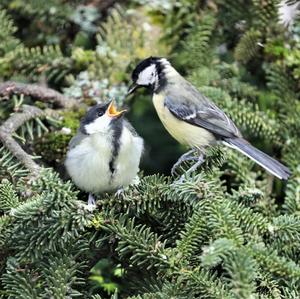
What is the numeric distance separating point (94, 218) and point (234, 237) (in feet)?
1.92

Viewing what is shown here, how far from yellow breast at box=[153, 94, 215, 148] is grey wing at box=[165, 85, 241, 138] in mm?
22

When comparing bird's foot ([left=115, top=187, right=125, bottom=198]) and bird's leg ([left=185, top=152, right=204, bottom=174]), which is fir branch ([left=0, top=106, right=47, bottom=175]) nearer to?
bird's foot ([left=115, top=187, right=125, bottom=198])

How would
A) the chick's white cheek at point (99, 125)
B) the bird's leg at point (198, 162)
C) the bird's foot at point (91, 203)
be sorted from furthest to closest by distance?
1. the chick's white cheek at point (99, 125)
2. the bird's leg at point (198, 162)
3. the bird's foot at point (91, 203)

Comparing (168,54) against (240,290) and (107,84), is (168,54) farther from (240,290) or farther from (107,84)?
(240,290)

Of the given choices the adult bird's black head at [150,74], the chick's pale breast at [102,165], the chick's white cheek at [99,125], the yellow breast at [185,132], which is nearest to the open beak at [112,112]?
the chick's white cheek at [99,125]

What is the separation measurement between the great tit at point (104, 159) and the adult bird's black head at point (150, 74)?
70 cm

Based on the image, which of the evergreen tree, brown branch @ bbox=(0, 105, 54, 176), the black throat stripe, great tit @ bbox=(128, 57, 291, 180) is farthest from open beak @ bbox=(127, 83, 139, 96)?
the black throat stripe

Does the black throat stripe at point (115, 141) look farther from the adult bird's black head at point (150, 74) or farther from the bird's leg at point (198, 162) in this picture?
the adult bird's black head at point (150, 74)

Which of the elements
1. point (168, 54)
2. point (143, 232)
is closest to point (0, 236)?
point (143, 232)

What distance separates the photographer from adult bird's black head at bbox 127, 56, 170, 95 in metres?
3.42

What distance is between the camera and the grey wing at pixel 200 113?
3.14m

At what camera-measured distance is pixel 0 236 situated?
7.33 feet

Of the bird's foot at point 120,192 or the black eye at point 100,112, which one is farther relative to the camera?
the black eye at point 100,112

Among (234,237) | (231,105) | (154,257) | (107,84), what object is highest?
(234,237)
